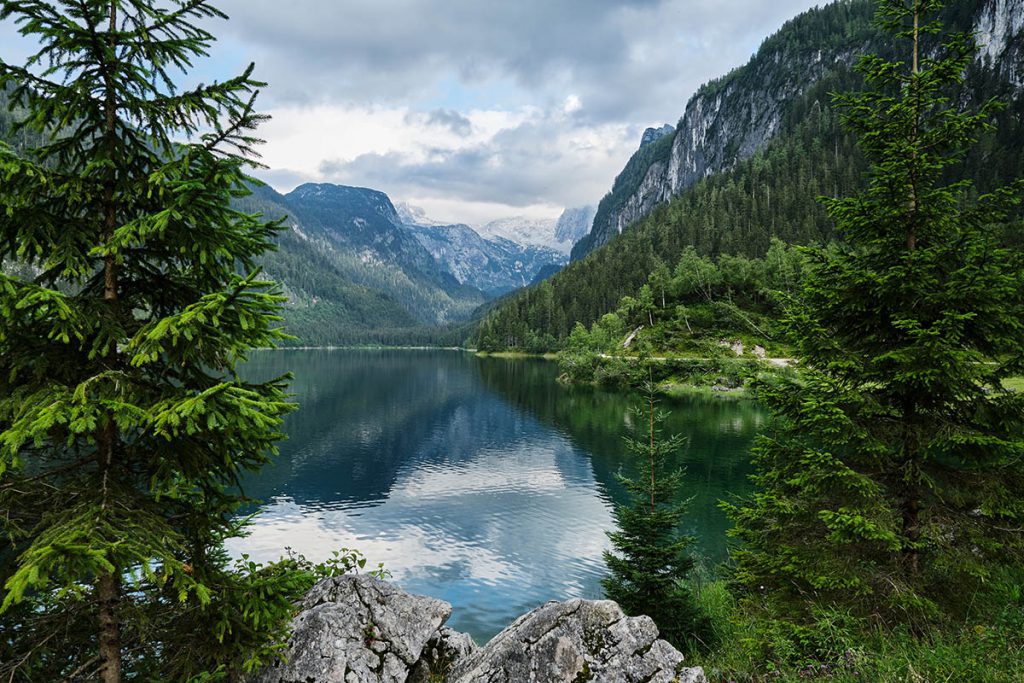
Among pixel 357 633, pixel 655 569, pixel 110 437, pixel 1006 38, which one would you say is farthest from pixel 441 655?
pixel 1006 38

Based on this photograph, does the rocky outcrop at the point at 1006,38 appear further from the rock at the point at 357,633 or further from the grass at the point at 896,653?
the rock at the point at 357,633

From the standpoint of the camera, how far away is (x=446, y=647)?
11.6 metres

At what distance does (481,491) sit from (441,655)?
33840 mm

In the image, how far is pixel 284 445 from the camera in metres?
59.8

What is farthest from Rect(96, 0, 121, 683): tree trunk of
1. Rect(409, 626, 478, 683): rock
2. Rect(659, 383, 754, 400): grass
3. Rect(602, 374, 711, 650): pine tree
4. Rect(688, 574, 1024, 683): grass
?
Rect(659, 383, 754, 400): grass

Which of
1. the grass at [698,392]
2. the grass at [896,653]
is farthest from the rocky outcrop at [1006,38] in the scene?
the grass at [896,653]

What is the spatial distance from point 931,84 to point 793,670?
38.0 feet

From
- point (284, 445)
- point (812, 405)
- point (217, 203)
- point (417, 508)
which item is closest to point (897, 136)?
point (812, 405)

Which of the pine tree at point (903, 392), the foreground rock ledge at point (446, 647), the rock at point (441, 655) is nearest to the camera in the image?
the foreground rock ledge at point (446, 647)

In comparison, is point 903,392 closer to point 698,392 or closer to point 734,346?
point 698,392

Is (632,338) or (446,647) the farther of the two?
(632,338)

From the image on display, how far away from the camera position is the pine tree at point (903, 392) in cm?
937

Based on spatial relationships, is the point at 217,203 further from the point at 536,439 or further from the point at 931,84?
the point at 536,439

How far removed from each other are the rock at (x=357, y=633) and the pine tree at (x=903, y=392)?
737 centimetres
